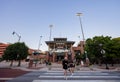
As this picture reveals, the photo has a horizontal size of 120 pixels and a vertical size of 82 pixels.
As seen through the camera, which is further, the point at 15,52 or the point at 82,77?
the point at 15,52

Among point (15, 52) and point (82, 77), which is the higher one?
point (15, 52)

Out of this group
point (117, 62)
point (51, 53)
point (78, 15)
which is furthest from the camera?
point (51, 53)

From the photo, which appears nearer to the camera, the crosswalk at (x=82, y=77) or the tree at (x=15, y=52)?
the crosswalk at (x=82, y=77)

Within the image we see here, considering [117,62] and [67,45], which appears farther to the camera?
[67,45]

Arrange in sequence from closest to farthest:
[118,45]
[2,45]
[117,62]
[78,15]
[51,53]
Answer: [118,45] < [117,62] < [78,15] < [51,53] < [2,45]

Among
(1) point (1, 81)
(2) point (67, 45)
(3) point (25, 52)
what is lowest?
(1) point (1, 81)

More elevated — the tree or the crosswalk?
the tree

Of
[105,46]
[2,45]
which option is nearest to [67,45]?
[105,46]

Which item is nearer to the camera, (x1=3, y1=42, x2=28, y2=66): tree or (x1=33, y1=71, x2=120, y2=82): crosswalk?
(x1=33, y1=71, x2=120, y2=82): crosswalk

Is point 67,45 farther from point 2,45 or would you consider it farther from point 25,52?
point 2,45

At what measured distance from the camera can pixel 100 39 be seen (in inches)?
1923

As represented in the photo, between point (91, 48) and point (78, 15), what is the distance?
350 inches

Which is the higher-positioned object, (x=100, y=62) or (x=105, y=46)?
(x=105, y=46)

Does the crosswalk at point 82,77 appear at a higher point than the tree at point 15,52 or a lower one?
lower
